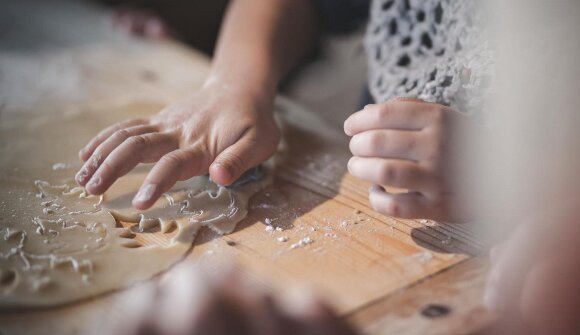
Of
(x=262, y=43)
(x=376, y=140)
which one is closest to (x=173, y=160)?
(x=376, y=140)

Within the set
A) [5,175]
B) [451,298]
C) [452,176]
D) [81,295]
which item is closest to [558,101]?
[452,176]

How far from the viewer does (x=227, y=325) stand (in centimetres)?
40

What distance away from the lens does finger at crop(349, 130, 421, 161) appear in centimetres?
55

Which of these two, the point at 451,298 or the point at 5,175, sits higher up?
the point at 451,298

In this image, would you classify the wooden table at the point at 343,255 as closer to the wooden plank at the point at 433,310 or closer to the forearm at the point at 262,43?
the wooden plank at the point at 433,310

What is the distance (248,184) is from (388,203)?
221 millimetres

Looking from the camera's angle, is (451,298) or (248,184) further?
(248,184)

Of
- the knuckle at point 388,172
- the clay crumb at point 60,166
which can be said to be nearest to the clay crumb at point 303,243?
the knuckle at point 388,172

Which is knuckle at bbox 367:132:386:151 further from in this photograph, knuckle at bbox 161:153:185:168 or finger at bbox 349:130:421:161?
knuckle at bbox 161:153:185:168

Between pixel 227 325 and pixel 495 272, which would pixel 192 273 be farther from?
pixel 495 272

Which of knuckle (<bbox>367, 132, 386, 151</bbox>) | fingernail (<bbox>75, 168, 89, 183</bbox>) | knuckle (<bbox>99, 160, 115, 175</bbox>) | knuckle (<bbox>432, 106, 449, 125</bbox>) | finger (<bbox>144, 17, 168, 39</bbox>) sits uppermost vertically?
knuckle (<bbox>432, 106, 449, 125</bbox>)

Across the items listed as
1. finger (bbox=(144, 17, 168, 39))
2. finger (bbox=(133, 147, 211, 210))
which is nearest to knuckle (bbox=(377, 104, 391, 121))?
finger (bbox=(133, 147, 211, 210))

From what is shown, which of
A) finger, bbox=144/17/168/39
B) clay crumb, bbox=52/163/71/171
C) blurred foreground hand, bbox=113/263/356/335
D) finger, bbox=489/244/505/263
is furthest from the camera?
finger, bbox=144/17/168/39

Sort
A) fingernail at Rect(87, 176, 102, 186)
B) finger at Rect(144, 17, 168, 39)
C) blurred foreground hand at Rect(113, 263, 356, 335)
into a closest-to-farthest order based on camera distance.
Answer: blurred foreground hand at Rect(113, 263, 356, 335), fingernail at Rect(87, 176, 102, 186), finger at Rect(144, 17, 168, 39)
